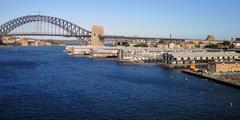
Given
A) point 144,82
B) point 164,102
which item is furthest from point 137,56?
point 164,102

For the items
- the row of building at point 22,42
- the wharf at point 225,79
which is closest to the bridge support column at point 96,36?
the row of building at point 22,42

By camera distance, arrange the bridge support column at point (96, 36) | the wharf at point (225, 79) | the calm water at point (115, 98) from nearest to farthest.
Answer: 1. the calm water at point (115, 98)
2. the wharf at point (225, 79)
3. the bridge support column at point (96, 36)

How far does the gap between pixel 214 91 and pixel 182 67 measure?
1052 centimetres

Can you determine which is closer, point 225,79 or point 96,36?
point 225,79

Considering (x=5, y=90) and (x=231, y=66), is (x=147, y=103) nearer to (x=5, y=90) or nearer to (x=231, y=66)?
(x=5, y=90)

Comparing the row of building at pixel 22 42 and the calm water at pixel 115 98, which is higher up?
the row of building at pixel 22 42

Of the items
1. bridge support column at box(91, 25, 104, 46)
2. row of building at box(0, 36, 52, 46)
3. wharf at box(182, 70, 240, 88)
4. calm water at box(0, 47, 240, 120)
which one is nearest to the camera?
calm water at box(0, 47, 240, 120)

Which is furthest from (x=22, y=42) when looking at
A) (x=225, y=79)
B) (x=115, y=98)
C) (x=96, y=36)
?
(x=115, y=98)

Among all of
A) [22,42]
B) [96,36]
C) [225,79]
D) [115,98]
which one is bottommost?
[115,98]

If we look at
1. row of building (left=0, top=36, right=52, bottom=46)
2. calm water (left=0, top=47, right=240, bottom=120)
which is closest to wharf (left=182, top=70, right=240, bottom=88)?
calm water (left=0, top=47, right=240, bottom=120)

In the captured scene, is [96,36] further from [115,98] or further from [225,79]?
[115,98]

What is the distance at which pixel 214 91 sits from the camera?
15.4 m

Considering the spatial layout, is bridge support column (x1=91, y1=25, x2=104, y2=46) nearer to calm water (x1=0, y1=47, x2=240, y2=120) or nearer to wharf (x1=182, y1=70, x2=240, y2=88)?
wharf (x1=182, y1=70, x2=240, y2=88)

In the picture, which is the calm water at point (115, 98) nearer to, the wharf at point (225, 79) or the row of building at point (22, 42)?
the wharf at point (225, 79)
